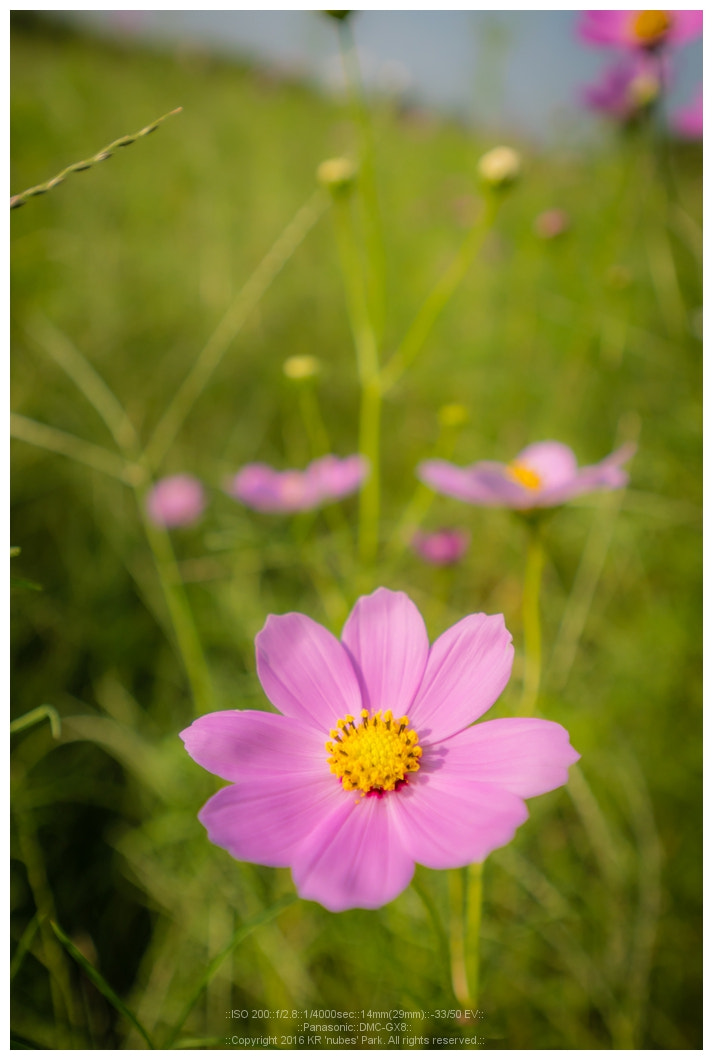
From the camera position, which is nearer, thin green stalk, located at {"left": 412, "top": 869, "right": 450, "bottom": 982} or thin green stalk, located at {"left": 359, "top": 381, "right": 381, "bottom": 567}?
thin green stalk, located at {"left": 412, "top": 869, "right": 450, "bottom": 982}

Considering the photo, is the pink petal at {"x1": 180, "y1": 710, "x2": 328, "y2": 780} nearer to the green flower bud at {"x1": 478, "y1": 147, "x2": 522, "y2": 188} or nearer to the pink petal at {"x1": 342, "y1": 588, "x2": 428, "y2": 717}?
the pink petal at {"x1": 342, "y1": 588, "x2": 428, "y2": 717}

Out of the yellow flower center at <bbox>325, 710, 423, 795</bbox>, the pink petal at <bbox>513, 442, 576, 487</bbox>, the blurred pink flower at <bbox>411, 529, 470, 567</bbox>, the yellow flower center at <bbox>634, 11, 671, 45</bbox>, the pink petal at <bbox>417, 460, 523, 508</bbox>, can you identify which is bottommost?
the yellow flower center at <bbox>325, 710, 423, 795</bbox>

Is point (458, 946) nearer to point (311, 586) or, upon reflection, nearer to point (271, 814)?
point (271, 814)

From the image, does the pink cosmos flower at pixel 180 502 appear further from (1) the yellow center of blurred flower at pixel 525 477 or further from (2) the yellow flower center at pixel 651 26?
(2) the yellow flower center at pixel 651 26

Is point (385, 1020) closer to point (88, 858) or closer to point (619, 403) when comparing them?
point (88, 858)

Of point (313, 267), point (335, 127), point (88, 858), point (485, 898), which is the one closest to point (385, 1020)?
point (485, 898)

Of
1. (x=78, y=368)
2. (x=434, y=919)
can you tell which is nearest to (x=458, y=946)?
(x=434, y=919)

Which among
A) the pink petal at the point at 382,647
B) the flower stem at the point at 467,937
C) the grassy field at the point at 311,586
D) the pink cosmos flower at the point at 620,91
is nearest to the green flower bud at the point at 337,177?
the grassy field at the point at 311,586

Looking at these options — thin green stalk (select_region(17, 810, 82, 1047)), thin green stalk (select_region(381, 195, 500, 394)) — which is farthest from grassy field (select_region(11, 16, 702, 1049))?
thin green stalk (select_region(381, 195, 500, 394))
